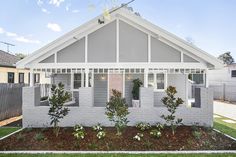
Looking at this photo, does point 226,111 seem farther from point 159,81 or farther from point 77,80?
point 77,80

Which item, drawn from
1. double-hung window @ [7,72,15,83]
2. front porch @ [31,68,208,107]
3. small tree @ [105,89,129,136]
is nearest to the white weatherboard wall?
small tree @ [105,89,129,136]

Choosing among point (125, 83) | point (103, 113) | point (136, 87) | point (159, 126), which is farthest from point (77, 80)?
point (159, 126)

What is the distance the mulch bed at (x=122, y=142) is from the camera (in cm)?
870

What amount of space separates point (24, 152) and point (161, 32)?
314 inches

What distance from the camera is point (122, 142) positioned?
912cm

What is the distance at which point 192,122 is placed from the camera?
1155 cm

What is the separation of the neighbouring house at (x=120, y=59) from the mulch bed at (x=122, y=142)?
1.33 metres

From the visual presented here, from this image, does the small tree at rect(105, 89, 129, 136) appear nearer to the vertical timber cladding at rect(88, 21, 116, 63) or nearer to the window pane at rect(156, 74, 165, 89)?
the vertical timber cladding at rect(88, 21, 116, 63)

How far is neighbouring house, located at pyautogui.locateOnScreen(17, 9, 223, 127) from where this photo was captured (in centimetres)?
1152

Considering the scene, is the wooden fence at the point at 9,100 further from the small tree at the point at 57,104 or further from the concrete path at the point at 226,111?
the concrete path at the point at 226,111

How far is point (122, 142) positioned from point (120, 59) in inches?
176

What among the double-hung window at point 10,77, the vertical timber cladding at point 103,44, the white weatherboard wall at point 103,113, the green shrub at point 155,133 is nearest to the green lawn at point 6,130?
the white weatherboard wall at point 103,113

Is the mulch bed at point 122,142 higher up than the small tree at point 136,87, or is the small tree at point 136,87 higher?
the small tree at point 136,87

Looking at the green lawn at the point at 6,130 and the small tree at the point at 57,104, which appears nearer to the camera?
the small tree at the point at 57,104
